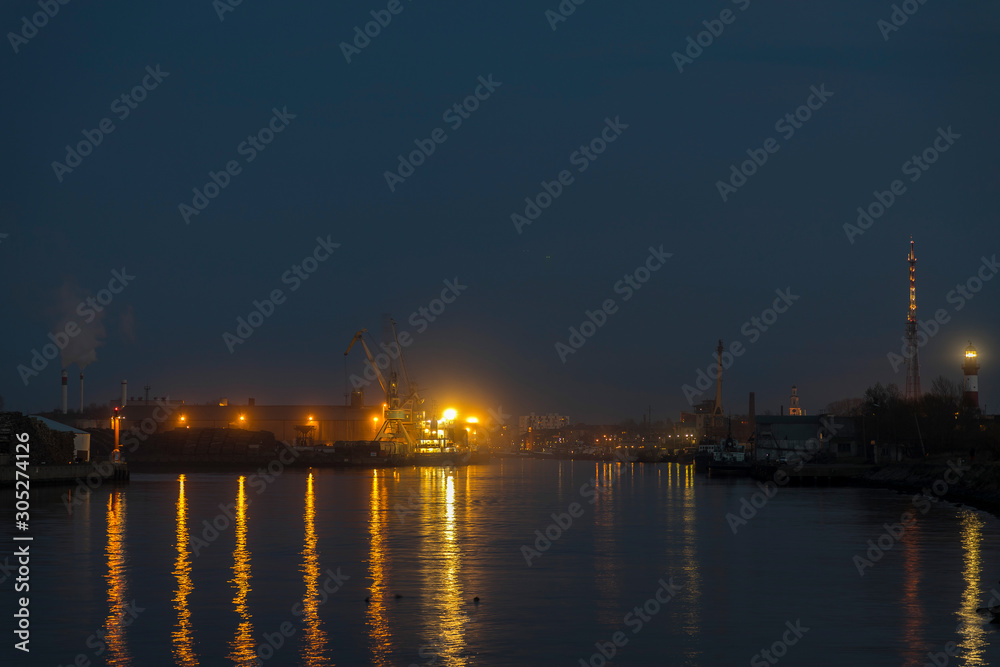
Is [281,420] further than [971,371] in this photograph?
Yes

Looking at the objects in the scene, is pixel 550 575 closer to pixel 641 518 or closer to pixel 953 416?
pixel 641 518

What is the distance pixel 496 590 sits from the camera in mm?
23641

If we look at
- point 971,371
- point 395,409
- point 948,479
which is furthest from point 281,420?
point 948,479

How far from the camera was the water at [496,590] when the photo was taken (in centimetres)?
1773

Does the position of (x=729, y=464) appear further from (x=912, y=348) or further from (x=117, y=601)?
(x=117, y=601)

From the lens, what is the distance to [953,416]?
284ft


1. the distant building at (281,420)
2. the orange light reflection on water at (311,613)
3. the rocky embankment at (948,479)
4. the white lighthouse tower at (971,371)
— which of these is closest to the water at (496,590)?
the orange light reflection on water at (311,613)

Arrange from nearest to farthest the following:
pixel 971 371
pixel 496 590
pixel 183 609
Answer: pixel 183 609 → pixel 496 590 → pixel 971 371

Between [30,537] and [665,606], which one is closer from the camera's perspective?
[665,606]

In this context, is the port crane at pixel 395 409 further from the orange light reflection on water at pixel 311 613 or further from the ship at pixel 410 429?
the orange light reflection on water at pixel 311 613

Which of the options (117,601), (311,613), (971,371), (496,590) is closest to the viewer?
(311,613)

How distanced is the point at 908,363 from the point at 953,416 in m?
16.0

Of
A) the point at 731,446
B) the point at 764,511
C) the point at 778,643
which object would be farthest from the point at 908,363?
the point at 778,643

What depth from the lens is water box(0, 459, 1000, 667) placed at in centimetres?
1773
